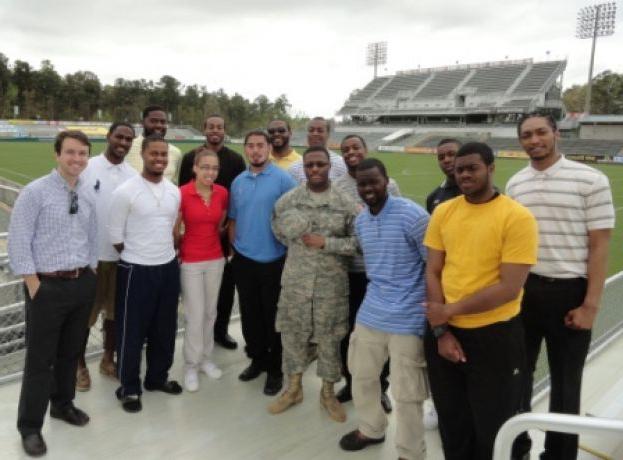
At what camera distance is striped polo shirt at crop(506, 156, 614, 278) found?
2492 mm

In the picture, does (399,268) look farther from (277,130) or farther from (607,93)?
(607,93)

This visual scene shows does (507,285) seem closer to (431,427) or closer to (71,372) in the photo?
(431,427)

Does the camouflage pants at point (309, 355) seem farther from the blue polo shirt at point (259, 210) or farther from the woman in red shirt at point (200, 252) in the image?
the woman in red shirt at point (200, 252)

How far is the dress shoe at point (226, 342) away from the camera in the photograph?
4586 millimetres

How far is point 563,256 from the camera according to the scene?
2553mm

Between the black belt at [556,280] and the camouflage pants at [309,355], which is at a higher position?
the black belt at [556,280]

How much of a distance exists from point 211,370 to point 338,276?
1446 mm

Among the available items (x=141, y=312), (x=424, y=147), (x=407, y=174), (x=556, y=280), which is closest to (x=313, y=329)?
(x=141, y=312)

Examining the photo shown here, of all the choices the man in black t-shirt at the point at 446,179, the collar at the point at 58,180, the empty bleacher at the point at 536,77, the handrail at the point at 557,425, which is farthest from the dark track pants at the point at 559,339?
the empty bleacher at the point at 536,77

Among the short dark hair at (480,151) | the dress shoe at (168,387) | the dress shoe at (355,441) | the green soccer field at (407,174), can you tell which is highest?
the short dark hair at (480,151)

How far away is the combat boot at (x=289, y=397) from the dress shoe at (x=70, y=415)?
48.6 inches

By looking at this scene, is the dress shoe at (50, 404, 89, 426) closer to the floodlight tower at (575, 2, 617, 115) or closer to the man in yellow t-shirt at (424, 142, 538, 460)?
the man in yellow t-shirt at (424, 142, 538, 460)

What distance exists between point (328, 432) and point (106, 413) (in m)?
1.53

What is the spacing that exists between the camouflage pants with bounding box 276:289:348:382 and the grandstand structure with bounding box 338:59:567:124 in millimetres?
58540
